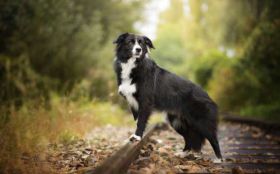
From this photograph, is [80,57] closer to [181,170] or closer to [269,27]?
[269,27]

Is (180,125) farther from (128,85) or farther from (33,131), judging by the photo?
(33,131)

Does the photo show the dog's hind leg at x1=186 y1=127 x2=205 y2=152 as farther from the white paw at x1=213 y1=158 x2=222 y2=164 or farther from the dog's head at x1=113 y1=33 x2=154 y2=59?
the dog's head at x1=113 y1=33 x2=154 y2=59

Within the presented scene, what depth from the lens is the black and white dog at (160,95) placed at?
5.82 m

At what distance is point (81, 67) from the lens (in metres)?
14.7

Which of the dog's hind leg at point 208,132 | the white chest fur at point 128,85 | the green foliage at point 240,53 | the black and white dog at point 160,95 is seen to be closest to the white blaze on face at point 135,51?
the black and white dog at point 160,95

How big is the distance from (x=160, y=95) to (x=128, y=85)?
593 millimetres

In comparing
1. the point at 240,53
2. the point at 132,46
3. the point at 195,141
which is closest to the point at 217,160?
the point at 195,141

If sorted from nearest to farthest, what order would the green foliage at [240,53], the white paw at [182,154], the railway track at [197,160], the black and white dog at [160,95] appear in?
the railway track at [197,160] → the white paw at [182,154] → the black and white dog at [160,95] → the green foliage at [240,53]

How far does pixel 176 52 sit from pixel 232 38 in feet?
96.7

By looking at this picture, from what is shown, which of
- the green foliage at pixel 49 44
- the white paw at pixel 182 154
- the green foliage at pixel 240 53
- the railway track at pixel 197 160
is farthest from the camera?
the green foliage at pixel 240 53

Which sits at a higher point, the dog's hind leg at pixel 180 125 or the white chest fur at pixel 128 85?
the white chest fur at pixel 128 85

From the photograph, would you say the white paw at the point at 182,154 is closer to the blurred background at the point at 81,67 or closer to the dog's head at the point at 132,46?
the dog's head at the point at 132,46

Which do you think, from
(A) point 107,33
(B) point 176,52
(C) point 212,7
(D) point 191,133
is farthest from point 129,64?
(B) point 176,52

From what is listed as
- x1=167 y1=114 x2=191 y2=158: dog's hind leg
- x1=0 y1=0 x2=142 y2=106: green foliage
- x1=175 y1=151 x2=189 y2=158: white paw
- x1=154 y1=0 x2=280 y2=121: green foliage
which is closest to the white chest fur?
x1=167 y1=114 x2=191 y2=158: dog's hind leg
